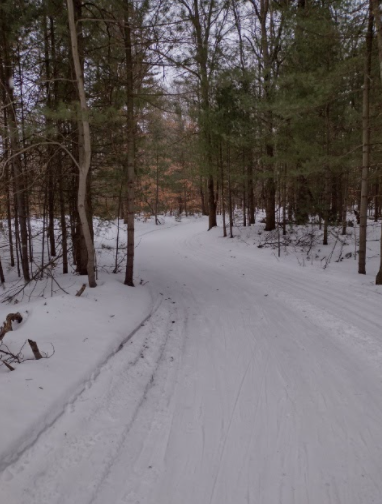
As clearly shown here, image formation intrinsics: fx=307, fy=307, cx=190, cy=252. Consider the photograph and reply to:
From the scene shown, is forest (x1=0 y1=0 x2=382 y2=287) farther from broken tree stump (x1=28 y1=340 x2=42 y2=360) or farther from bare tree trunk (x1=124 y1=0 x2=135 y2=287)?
broken tree stump (x1=28 y1=340 x2=42 y2=360)

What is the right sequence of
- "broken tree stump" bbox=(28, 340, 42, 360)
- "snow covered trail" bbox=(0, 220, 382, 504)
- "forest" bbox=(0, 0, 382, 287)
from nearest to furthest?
"snow covered trail" bbox=(0, 220, 382, 504) < "broken tree stump" bbox=(28, 340, 42, 360) < "forest" bbox=(0, 0, 382, 287)

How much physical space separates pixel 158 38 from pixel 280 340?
660 cm

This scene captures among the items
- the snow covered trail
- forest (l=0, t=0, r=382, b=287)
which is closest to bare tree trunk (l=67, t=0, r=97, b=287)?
Result: forest (l=0, t=0, r=382, b=287)

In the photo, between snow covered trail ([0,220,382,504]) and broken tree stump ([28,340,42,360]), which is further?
broken tree stump ([28,340,42,360])

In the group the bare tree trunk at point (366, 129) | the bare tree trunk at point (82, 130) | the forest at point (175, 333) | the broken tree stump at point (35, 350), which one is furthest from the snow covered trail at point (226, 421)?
the bare tree trunk at point (366, 129)

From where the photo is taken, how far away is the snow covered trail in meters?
2.30

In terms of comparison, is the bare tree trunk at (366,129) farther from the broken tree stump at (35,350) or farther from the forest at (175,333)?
the broken tree stump at (35,350)

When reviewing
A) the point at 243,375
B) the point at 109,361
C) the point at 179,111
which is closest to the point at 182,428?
the point at 243,375

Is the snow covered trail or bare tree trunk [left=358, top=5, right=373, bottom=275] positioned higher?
bare tree trunk [left=358, top=5, right=373, bottom=275]

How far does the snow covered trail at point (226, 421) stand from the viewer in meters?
2.30

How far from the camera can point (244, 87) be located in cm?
1327

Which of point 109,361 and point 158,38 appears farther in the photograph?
point 158,38

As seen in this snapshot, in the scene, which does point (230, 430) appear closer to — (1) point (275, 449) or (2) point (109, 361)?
(1) point (275, 449)

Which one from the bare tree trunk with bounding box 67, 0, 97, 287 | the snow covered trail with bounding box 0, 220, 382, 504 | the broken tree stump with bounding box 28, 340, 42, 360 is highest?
the bare tree trunk with bounding box 67, 0, 97, 287
